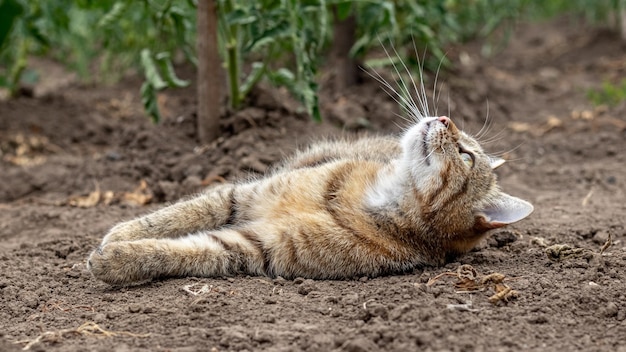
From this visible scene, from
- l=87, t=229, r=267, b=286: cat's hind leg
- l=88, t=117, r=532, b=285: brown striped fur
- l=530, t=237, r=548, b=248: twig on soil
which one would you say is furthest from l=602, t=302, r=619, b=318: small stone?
l=87, t=229, r=267, b=286: cat's hind leg

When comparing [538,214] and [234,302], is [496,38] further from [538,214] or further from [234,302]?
[234,302]

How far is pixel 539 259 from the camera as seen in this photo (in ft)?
12.6

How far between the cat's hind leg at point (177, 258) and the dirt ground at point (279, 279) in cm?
9

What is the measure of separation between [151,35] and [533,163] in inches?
173

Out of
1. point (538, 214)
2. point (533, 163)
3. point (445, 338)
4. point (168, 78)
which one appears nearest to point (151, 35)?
point (168, 78)

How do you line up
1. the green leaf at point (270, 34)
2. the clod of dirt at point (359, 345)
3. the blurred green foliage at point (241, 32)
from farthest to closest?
the blurred green foliage at point (241, 32) → the green leaf at point (270, 34) → the clod of dirt at point (359, 345)

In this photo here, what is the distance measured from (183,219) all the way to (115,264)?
628 millimetres

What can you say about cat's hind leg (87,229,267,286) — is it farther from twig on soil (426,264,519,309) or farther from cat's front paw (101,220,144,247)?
twig on soil (426,264,519,309)

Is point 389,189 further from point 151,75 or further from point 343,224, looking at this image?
point 151,75

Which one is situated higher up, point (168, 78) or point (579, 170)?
point (168, 78)

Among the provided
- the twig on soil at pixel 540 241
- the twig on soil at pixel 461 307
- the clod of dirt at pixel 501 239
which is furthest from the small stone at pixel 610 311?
the clod of dirt at pixel 501 239

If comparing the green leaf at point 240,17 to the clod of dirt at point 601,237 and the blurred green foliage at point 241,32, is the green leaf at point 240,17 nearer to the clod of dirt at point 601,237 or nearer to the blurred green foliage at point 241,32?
the blurred green foliage at point 241,32

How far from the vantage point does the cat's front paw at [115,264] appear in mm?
3436

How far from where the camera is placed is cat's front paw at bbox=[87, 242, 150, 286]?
3436 mm
